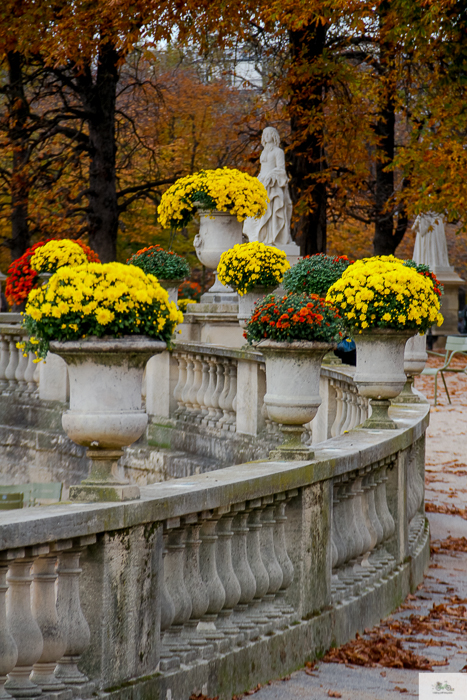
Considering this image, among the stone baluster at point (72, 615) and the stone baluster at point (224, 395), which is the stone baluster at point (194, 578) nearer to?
the stone baluster at point (72, 615)

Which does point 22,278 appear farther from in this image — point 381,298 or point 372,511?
point 372,511

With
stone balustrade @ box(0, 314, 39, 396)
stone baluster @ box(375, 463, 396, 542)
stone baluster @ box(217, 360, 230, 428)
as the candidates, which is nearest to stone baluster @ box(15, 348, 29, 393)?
stone balustrade @ box(0, 314, 39, 396)

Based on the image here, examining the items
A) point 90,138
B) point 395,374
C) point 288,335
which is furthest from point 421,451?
point 90,138

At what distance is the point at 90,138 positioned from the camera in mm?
18828

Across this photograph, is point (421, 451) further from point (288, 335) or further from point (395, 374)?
point (288, 335)

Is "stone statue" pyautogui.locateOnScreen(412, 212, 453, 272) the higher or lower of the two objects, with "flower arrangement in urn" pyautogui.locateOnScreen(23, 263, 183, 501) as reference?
higher

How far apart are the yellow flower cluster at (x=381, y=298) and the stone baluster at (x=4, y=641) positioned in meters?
3.80

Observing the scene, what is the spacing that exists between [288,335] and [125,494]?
1868mm

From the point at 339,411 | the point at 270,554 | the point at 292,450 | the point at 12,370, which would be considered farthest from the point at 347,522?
the point at 12,370

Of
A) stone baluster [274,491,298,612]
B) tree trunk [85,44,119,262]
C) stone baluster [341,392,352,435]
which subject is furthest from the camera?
tree trunk [85,44,119,262]

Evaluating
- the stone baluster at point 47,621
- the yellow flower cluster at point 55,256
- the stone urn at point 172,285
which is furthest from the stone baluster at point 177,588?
the stone urn at point 172,285

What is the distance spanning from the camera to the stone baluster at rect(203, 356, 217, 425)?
990 cm

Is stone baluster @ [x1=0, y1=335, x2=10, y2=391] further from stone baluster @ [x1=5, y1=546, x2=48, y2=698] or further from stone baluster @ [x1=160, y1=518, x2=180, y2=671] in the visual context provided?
stone baluster @ [x1=5, y1=546, x2=48, y2=698]

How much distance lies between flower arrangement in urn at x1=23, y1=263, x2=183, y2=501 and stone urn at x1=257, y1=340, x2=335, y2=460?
1625 mm
